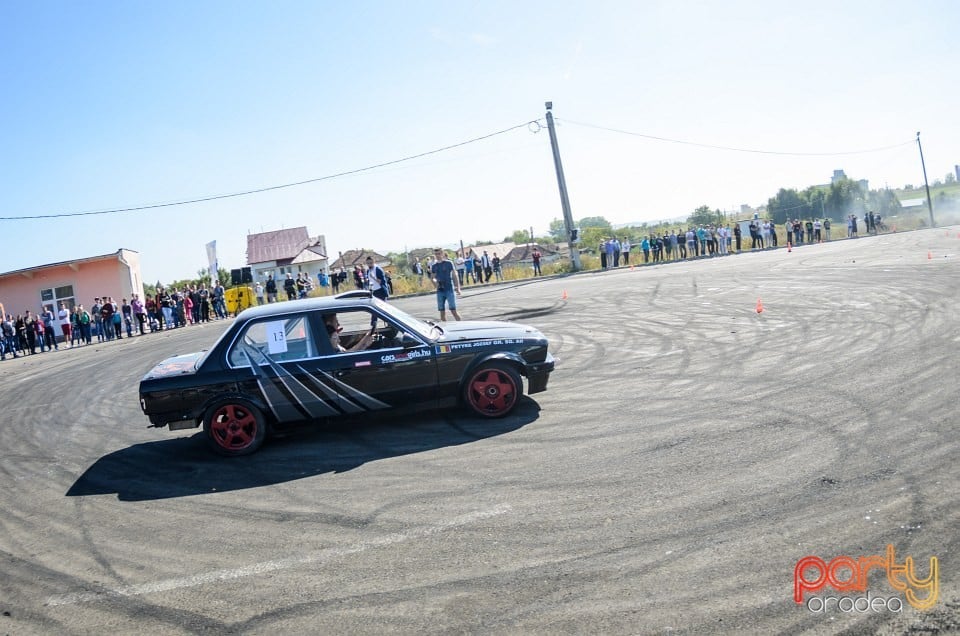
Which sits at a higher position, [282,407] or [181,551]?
[282,407]

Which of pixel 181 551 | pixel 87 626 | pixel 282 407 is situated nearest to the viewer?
pixel 87 626

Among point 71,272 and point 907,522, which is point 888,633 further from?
point 71,272

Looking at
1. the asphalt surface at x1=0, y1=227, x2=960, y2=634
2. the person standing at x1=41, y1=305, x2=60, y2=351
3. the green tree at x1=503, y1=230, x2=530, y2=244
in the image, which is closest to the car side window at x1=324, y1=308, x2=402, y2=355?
the asphalt surface at x1=0, y1=227, x2=960, y2=634

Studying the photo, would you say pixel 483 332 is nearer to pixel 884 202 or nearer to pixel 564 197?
pixel 564 197

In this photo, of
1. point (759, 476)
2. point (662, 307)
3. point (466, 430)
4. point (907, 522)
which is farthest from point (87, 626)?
point (662, 307)

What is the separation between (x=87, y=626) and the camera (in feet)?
14.3

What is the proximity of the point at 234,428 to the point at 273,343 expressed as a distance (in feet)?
3.37

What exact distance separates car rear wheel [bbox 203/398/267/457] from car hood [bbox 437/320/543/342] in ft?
7.38

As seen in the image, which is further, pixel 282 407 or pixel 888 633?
pixel 282 407

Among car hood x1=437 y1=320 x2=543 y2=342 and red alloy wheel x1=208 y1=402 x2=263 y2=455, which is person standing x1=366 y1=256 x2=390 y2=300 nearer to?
car hood x1=437 y1=320 x2=543 y2=342

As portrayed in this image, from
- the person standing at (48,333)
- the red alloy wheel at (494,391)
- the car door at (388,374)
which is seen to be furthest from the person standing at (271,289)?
the red alloy wheel at (494,391)

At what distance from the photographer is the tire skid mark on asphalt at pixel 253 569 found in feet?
15.6

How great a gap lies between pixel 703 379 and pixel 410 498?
4.75m

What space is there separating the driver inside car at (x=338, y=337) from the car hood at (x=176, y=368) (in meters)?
1.52
